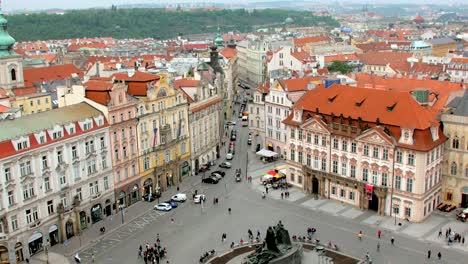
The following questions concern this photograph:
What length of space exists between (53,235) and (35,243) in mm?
3104

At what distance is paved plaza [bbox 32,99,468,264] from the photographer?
217ft

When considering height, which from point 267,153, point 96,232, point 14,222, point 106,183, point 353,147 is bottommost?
point 96,232

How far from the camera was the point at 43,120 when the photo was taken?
233 feet

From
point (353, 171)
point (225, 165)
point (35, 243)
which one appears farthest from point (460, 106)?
point (35, 243)

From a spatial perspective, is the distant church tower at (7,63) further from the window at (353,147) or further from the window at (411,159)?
the window at (411,159)

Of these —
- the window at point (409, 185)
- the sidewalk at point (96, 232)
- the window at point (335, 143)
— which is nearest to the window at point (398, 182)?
the window at point (409, 185)

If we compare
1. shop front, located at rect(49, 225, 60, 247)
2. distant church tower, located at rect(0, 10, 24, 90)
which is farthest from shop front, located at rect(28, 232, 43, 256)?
distant church tower, located at rect(0, 10, 24, 90)

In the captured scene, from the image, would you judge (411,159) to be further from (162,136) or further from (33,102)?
(33,102)

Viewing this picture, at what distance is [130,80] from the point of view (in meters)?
87.6

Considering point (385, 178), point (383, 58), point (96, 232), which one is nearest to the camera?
point (96, 232)

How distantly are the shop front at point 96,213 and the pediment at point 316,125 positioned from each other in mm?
31989

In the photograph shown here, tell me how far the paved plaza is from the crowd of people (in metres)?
0.84

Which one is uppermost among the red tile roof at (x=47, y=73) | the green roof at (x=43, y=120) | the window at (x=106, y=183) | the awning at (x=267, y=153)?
the green roof at (x=43, y=120)

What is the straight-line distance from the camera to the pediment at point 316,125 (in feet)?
273
